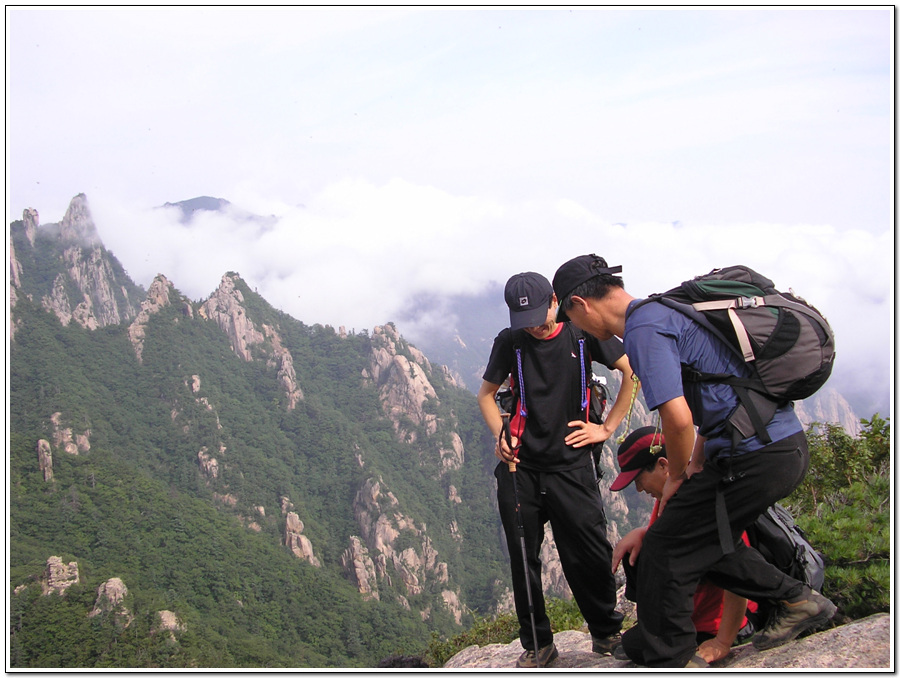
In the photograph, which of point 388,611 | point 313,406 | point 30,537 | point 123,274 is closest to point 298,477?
point 313,406

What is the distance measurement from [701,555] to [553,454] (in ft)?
→ 3.75

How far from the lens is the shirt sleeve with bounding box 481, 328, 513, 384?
4.15 meters


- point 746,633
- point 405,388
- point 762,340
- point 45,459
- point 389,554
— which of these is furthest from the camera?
point 405,388

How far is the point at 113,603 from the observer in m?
38.3

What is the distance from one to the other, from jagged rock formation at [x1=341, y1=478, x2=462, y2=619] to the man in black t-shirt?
62.9 m

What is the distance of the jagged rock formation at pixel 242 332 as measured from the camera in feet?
338

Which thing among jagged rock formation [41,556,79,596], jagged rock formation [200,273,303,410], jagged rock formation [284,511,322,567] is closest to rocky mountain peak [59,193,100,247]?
jagged rock formation [200,273,303,410]

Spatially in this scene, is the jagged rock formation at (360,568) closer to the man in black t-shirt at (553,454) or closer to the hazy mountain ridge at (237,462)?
the hazy mountain ridge at (237,462)

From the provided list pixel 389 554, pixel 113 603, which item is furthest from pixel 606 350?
pixel 389 554

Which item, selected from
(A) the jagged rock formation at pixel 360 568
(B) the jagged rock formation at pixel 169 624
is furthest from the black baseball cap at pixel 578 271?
(A) the jagged rock formation at pixel 360 568

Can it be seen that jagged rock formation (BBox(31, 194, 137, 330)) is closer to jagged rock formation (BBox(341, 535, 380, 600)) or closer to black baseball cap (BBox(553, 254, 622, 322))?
jagged rock formation (BBox(341, 535, 380, 600))

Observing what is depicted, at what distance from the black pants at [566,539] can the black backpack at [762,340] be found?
4.70ft

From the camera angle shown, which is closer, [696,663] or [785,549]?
[696,663]

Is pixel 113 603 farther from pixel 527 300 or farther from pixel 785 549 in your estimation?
pixel 785 549
